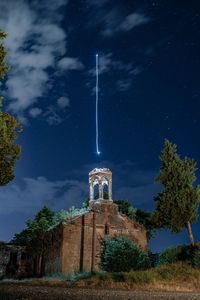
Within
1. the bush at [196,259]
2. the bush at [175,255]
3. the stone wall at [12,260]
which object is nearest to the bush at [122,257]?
the bush at [175,255]

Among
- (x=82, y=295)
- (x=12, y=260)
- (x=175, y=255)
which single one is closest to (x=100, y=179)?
(x=175, y=255)

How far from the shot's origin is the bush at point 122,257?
37.9 m

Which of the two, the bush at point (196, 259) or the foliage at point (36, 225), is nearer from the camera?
the bush at point (196, 259)

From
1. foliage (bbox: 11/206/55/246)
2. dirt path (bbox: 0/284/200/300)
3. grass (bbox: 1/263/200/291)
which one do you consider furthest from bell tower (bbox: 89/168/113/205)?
dirt path (bbox: 0/284/200/300)

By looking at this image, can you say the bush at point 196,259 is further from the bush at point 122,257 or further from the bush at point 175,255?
the bush at point 122,257

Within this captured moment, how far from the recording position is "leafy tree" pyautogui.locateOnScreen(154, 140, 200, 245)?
35.7 meters

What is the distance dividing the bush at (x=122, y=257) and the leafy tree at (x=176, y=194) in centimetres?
446

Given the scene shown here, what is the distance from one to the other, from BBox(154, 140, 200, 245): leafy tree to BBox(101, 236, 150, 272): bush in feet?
14.6

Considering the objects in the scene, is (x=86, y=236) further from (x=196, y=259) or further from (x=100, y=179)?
(x=196, y=259)

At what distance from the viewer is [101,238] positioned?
42.2 metres

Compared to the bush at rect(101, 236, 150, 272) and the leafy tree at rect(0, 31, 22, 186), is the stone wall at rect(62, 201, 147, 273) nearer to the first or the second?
the bush at rect(101, 236, 150, 272)

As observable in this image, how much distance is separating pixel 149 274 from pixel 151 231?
3994cm

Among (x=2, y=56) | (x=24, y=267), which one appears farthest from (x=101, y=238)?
(x=2, y=56)

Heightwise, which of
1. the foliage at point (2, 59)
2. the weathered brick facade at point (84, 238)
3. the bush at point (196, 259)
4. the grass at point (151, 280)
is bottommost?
the grass at point (151, 280)
